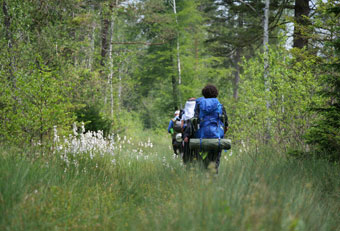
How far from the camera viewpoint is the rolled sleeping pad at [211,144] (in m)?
5.29

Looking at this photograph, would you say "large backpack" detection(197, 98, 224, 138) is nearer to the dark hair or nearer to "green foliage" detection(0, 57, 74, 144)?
the dark hair

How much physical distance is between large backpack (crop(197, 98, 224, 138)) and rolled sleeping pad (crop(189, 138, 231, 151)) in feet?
0.46

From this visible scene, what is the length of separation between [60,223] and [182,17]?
20219 mm

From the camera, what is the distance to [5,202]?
3.21 m

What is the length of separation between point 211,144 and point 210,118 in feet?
1.59

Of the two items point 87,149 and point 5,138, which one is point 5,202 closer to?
point 87,149

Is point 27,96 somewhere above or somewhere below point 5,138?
above

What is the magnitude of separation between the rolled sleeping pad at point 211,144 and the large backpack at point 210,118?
14cm

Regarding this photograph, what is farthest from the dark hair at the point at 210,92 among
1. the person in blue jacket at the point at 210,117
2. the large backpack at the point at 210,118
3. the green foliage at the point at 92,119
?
the green foliage at the point at 92,119

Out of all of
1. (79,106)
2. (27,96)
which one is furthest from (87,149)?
(79,106)

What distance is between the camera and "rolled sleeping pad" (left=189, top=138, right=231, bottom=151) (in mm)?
5285

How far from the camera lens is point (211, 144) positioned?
5305 millimetres

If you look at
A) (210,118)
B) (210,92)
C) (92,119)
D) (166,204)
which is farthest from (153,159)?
(166,204)

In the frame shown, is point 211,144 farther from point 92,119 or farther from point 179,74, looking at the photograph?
point 179,74
